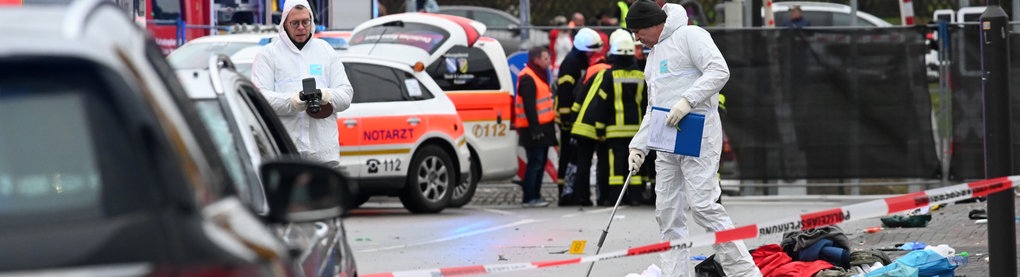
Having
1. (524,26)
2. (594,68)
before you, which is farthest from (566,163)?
(524,26)

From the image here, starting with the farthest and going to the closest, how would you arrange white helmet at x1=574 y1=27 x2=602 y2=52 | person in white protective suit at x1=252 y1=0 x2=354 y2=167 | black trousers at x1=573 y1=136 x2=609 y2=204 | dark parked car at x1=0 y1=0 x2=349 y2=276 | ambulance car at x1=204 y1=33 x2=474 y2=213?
1. white helmet at x1=574 y1=27 x2=602 y2=52
2. black trousers at x1=573 y1=136 x2=609 y2=204
3. ambulance car at x1=204 y1=33 x2=474 y2=213
4. person in white protective suit at x1=252 y1=0 x2=354 y2=167
5. dark parked car at x1=0 y1=0 x2=349 y2=276

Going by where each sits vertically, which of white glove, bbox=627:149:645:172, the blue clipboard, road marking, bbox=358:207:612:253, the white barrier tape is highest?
the blue clipboard

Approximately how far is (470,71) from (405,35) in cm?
72

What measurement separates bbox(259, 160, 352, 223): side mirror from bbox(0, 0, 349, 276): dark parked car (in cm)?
22

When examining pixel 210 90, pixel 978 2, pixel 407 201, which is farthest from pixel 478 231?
pixel 978 2

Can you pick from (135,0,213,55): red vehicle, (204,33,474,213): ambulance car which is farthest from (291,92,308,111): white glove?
(135,0,213,55): red vehicle

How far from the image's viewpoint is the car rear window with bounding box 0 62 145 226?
3.09 metres

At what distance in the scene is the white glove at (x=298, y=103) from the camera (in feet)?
30.2

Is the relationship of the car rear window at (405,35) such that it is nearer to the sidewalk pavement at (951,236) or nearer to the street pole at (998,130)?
the sidewalk pavement at (951,236)

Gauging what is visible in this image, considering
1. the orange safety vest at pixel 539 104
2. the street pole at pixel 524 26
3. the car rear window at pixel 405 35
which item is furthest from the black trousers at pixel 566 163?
the street pole at pixel 524 26

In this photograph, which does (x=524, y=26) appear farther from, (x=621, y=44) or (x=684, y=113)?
(x=684, y=113)

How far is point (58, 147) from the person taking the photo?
330 centimetres

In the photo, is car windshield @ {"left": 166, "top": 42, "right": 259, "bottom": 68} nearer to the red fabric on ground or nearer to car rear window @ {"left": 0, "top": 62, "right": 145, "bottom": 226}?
the red fabric on ground

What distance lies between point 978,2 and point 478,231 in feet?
59.4
